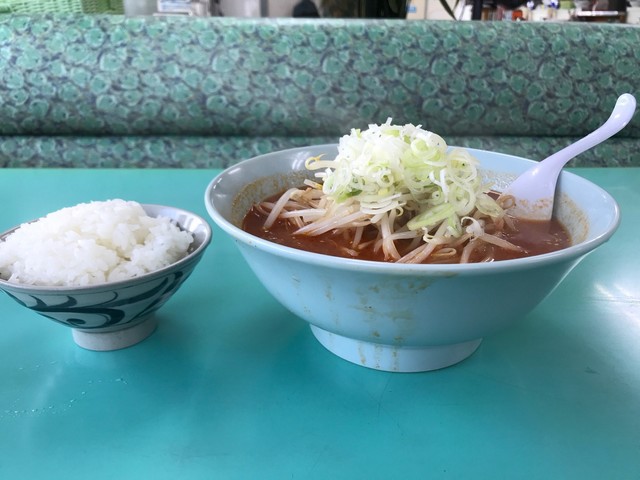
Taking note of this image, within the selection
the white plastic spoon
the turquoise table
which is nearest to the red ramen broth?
the white plastic spoon

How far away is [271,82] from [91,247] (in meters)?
1.72

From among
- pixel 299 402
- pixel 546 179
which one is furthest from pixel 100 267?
pixel 546 179

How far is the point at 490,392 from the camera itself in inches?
24.5

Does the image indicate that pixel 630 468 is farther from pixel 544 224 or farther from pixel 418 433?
pixel 544 224

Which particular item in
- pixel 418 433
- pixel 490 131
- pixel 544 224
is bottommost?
pixel 490 131

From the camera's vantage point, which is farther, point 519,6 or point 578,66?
point 519,6

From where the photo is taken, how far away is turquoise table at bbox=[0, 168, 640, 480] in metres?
0.52

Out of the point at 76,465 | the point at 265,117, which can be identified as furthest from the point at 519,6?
the point at 76,465

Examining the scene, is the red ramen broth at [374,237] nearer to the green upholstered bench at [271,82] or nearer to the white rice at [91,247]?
the white rice at [91,247]

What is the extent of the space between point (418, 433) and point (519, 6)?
797 centimetres

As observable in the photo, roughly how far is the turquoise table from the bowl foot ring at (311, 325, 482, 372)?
0.4 inches

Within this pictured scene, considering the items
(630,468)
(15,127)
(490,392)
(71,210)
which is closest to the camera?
(630,468)

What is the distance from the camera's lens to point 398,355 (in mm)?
640

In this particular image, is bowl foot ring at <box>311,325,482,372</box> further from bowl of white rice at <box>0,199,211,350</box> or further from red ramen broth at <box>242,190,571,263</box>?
bowl of white rice at <box>0,199,211,350</box>
